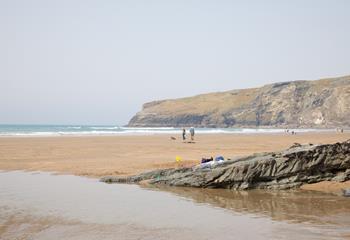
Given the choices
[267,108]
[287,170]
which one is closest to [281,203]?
[287,170]

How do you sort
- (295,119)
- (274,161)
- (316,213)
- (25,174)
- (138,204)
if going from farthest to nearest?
(295,119) < (25,174) < (274,161) < (138,204) < (316,213)

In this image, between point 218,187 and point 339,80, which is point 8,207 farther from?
point 339,80

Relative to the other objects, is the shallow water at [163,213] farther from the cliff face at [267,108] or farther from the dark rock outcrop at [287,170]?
the cliff face at [267,108]

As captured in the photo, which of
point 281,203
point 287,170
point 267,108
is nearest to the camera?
point 281,203

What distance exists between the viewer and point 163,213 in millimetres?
10992

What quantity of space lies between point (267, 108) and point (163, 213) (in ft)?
488

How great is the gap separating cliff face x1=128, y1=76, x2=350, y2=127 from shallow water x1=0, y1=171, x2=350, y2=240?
404 ft

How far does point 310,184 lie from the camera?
14961 mm

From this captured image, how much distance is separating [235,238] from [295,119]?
467ft

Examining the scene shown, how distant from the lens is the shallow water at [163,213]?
29.2ft

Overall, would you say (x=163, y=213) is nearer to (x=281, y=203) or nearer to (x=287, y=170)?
(x=281, y=203)

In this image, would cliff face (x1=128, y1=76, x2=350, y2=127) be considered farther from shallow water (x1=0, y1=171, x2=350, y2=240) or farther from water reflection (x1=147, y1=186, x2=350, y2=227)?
shallow water (x1=0, y1=171, x2=350, y2=240)

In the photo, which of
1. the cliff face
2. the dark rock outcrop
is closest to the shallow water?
the dark rock outcrop

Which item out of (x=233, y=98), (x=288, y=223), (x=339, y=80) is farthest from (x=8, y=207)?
(x=233, y=98)
